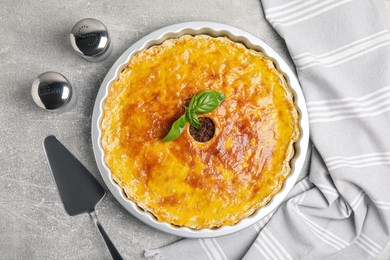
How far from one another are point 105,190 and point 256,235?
1.07 m

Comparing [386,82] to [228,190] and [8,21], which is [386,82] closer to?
[228,190]

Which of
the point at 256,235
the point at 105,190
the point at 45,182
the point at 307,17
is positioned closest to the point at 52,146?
the point at 45,182

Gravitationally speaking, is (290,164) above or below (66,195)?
above

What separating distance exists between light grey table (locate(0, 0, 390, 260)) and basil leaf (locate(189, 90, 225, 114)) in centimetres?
82

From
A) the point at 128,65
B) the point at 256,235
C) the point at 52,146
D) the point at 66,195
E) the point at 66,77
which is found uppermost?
the point at 128,65

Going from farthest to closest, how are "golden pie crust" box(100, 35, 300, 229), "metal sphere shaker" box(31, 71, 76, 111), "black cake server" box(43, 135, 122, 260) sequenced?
"black cake server" box(43, 135, 122, 260), "metal sphere shaker" box(31, 71, 76, 111), "golden pie crust" box(100, 35, 300, 229)

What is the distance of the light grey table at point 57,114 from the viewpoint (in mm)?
3350

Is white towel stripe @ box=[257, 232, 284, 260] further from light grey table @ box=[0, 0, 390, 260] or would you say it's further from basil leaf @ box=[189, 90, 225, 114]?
basil leaf @ box=[189, 90, 225, 114]

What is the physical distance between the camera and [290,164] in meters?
3.11

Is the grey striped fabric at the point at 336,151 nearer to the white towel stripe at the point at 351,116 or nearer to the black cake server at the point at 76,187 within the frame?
the white towel stripe at the point at 351,116

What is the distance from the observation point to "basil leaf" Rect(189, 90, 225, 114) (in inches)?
111

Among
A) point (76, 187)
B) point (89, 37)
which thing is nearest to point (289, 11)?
point (89, 37)

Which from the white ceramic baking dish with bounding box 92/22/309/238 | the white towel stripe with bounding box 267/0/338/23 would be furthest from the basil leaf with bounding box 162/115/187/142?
the white towel stripe with bounding box 267/0/338/23

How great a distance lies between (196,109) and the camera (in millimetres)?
2822
